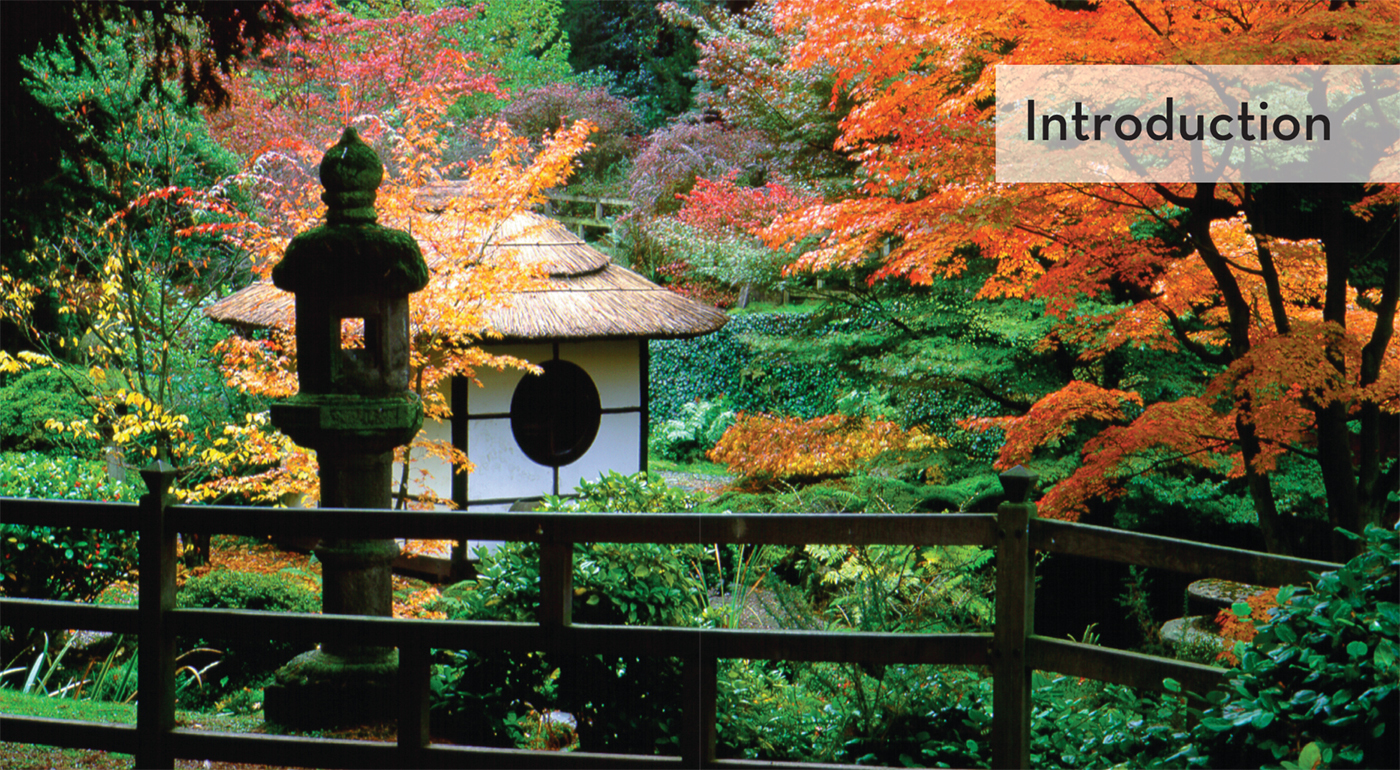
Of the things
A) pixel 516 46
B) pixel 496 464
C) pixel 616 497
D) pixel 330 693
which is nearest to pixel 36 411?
pixel 496 464

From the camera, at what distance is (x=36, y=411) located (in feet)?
33.4

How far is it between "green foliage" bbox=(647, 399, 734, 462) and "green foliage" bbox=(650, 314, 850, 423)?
0.35 meters

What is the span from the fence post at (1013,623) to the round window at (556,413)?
7.13 m

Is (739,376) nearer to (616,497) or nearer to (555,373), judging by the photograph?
(555,373)

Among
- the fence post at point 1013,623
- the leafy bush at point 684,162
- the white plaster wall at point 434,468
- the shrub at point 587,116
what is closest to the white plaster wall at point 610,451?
the white plaster wall at point 434,468

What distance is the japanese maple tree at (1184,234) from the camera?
4656 millimetres

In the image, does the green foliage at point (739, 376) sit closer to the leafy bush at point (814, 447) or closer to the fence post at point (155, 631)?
the leafy bush at point (814, 447)

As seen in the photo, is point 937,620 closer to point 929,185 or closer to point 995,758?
point 995,758

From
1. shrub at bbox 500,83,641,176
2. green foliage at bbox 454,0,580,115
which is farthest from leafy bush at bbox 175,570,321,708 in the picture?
shrub at bbox 500,83,641,176

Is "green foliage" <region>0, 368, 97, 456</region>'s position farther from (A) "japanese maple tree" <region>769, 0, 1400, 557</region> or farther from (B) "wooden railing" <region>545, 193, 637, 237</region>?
(B) "wooden railing" <region>545, 193, 637, 237</region>

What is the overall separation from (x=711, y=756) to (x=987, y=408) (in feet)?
24.8

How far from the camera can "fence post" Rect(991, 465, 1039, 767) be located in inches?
109

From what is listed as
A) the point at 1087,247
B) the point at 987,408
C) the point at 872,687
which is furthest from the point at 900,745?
the point at 987,408

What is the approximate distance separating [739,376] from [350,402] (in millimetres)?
12959
